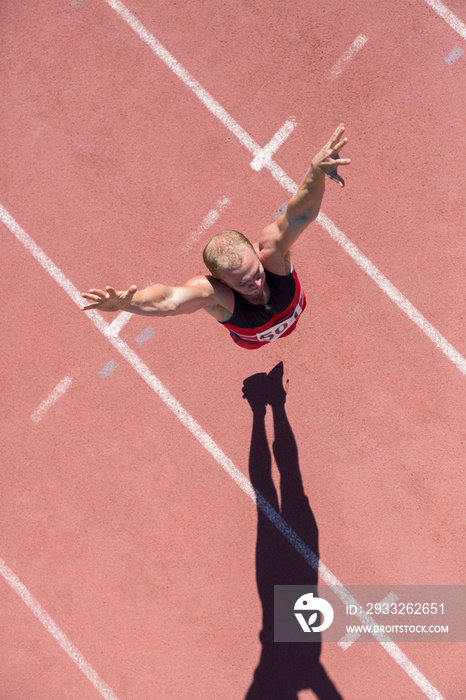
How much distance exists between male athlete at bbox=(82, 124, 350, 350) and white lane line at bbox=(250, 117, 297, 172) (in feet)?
7.12

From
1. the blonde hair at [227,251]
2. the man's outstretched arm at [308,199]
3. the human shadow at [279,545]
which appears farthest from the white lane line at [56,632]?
the man's outstretched arm at [308,199]

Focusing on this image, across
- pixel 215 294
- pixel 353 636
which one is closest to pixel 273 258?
pixel 215 294

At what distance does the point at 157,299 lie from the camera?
3.53 m

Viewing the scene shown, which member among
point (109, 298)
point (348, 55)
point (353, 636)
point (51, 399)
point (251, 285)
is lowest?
point (353, 636)

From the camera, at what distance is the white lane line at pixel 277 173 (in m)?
5.51

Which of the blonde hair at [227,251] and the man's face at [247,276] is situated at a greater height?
the blonde hair at [227,251]

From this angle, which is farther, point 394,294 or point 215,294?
point 394,294

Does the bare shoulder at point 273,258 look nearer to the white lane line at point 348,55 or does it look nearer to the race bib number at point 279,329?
the race bib number at point 279,329

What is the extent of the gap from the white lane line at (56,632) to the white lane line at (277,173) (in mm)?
5386

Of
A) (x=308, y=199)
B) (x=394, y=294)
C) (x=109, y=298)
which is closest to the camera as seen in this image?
(x=109, y=298)

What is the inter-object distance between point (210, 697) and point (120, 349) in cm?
403

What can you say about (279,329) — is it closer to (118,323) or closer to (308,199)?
(308,199)

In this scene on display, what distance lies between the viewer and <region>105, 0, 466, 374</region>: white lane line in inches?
217

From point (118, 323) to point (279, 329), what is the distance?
89.6 inches
